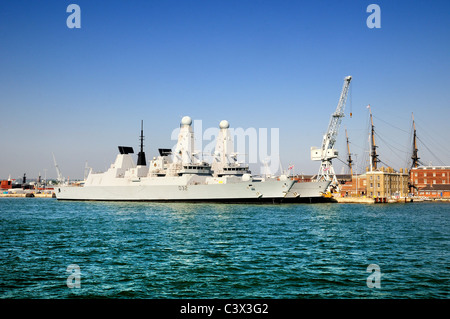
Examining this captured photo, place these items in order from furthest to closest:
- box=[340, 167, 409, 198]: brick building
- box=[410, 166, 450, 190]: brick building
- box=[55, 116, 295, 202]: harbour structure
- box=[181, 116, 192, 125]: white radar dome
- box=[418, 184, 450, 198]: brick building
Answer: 1. box=[410, 166, 450, 190]: brick building
2. box=[418, 184, 450, 198]: brick building
3. box=[340, 167, 409, 198]: brick building
4. box=[181, 116, 192, 125]: white radar dome
5. box=[55, 116, 295, 202]: harbour structure

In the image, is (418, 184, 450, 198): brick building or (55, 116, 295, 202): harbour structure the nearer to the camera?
(55, 116, 295, 202): harbour structure

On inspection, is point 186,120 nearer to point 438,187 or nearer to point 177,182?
point 177,182

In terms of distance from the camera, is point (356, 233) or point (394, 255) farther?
point (356, 233)

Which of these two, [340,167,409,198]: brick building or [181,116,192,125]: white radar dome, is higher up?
[181,116,192,125]: white radar dome

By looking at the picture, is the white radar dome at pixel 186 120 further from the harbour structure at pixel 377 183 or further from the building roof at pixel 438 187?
the building roof at pixel 438 187

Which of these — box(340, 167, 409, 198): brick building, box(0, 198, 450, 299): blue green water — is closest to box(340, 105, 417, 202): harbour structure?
box(340, 167, 409, 198): brick building

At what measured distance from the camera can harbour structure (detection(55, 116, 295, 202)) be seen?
5884 cm

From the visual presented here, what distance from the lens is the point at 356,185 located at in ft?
314

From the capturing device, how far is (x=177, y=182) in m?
62.8

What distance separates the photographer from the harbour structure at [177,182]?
193ft

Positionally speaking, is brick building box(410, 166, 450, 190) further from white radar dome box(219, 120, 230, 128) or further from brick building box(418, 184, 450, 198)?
white radar dome box(219, 120, 230, 128)
